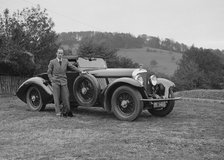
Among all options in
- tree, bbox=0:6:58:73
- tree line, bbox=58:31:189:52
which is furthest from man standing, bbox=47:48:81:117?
tree line, bbox=58:31:189:52

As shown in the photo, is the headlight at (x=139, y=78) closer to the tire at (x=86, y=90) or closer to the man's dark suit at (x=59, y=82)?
the tire at (x=86, y=90)

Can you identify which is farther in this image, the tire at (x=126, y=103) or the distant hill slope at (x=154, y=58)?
the distant hill slope at (x=154, y=58)

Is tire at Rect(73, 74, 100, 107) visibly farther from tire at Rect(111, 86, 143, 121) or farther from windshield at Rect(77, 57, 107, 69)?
windshield at Rect(77, 57, 107, 69)

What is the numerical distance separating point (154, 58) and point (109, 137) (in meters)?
53.8

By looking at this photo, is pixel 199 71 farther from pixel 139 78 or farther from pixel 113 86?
pixel 113 86

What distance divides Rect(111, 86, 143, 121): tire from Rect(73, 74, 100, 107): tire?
0.57 meters

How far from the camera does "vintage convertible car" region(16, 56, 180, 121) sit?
823cm

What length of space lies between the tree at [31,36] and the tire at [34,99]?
6.47 metres

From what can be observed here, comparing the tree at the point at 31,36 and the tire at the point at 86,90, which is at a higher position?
the tree at the point at 31,36

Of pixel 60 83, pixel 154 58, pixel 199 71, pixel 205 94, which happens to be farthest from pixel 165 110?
pixel 154 58

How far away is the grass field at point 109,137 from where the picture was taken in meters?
4.93

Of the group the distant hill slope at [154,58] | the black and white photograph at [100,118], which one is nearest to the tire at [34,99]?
the black and white photograph at [100,118]

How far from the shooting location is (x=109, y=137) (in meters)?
6.17

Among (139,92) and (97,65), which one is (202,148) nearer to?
(139,92)
